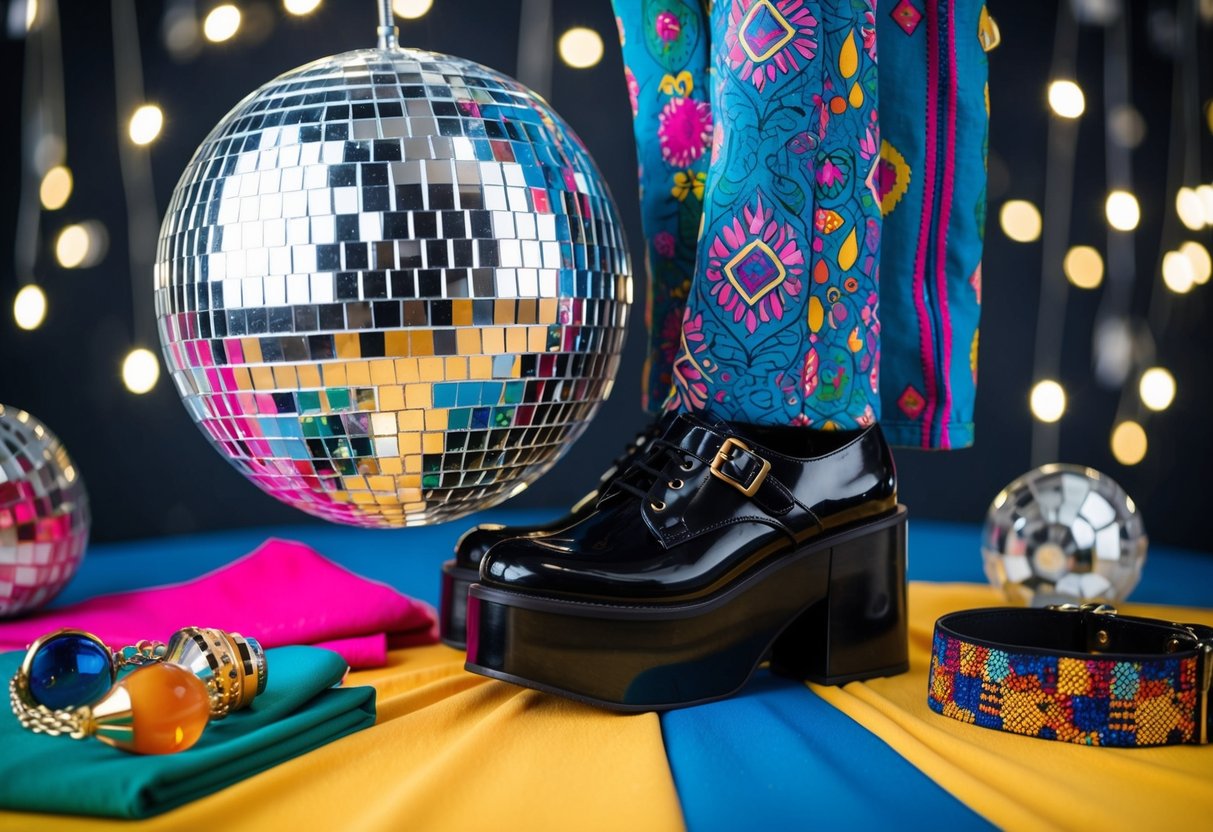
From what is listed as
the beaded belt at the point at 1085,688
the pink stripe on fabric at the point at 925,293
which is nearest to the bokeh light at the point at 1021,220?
the pink stripe on fabric at the point at 925,293

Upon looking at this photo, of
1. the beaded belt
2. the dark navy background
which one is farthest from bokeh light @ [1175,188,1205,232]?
the beaded belt

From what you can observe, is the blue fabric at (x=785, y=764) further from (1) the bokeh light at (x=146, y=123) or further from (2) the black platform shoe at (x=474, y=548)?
(1) the bokeh light at (x=146, y=123)

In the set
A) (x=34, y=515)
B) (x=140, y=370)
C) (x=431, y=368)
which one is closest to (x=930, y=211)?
(x=431, y=368)

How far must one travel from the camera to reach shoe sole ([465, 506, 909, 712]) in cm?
95

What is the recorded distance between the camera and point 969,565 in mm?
1766

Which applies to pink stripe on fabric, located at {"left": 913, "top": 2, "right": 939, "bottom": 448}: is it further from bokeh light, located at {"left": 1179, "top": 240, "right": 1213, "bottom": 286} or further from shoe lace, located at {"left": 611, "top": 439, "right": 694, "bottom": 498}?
bokeh light, located at {"left": 1179, "top": 240, "right": 1213, "bottom": 286}

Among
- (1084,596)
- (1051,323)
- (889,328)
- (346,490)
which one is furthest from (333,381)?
(1051,323)

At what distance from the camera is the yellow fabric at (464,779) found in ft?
2.37

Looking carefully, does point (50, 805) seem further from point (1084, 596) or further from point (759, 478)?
point (1084, 596)

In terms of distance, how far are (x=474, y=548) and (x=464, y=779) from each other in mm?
401

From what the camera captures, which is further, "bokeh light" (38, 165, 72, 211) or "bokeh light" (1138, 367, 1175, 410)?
"bokeh light" (1138, 367, 1175, 410)

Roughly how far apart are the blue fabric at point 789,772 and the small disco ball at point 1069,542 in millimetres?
465

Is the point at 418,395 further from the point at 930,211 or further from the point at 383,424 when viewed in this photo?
the point at 930,211

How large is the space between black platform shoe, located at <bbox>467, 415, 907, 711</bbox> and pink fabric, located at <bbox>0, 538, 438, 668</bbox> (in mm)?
275
